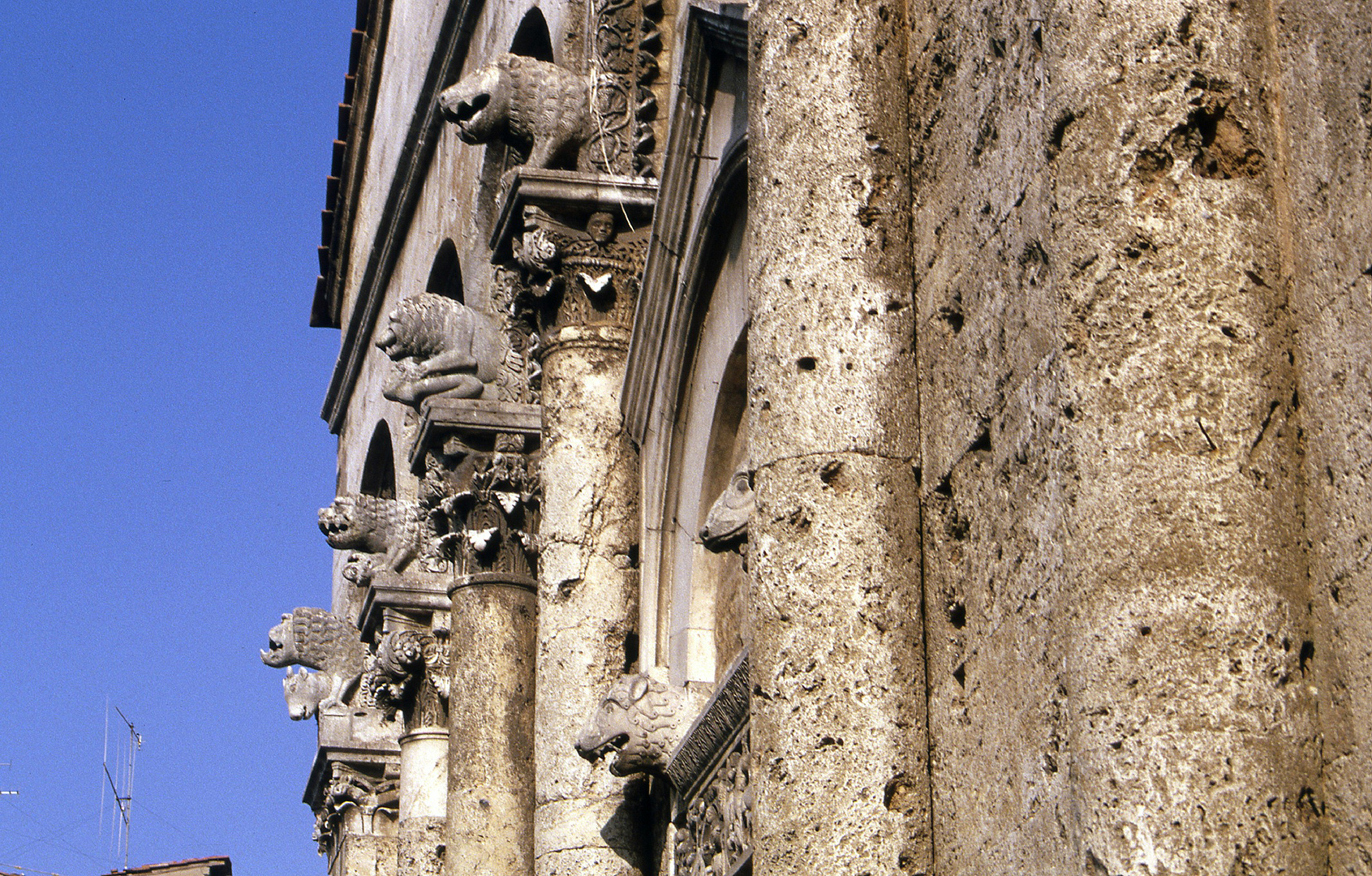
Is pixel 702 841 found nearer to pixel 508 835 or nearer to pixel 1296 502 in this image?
pixel 508 835

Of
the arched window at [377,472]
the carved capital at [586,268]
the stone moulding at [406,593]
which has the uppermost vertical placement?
the arched window at [377,472]

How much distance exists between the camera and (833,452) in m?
4.16

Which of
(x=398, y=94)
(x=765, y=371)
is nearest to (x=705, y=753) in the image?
(x=765, y=371)

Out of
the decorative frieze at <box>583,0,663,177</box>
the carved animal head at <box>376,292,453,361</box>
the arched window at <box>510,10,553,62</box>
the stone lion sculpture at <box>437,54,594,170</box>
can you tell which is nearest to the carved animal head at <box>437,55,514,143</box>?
the stone lion sculpture at <box>437,54,594,170</box>

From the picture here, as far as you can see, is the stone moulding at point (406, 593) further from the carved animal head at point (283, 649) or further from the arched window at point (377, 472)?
the arched window at point (377, 472)

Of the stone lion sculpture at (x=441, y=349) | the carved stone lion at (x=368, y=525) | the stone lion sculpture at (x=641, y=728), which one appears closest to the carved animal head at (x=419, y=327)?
the stone lion sculpture at (x=441, y=349)

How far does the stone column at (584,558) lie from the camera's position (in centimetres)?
718

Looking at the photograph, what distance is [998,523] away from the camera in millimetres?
3691

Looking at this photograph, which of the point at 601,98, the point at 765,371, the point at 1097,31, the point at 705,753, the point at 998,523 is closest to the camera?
the point at 1097,31

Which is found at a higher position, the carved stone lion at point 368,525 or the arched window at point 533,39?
the arched window at point 533,39

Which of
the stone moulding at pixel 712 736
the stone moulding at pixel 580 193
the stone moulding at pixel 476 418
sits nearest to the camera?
the stone moulding at pixel 712 736

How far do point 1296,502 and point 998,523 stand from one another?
785 mm

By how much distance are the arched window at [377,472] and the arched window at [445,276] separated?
3.20 meters

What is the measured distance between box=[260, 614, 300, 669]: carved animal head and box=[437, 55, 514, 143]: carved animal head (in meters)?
6.95
